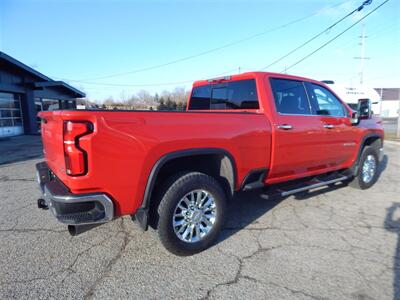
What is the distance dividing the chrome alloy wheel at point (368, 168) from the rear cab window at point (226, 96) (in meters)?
3.15

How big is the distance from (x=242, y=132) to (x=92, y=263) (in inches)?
86.2

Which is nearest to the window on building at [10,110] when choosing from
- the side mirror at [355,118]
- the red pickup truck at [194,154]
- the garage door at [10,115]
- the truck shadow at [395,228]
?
the garage door at [10,115]

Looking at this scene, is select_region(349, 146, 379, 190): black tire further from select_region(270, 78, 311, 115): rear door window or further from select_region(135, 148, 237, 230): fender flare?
select_region(135, 148, 237, 230): fender flare

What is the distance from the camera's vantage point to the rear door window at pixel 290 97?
378 centimetres

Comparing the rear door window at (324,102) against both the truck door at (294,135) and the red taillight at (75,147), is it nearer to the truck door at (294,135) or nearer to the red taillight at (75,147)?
the truck door at (294,135)

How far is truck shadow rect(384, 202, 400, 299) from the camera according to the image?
246cm

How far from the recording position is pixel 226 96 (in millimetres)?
4234

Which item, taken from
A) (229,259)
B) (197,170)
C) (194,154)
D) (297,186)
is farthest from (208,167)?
(297,186)

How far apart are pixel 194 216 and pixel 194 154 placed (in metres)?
0.71

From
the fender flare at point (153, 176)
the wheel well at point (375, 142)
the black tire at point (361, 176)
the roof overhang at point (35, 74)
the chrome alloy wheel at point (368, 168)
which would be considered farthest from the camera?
the roof overhang at point (35, 74)

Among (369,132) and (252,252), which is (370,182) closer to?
(369,132)

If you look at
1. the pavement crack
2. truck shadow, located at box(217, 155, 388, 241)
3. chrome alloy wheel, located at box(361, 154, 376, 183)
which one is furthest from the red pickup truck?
chrome alloy wheel, located at box(361, 154, 376, 183)

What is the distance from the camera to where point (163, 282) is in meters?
2.54

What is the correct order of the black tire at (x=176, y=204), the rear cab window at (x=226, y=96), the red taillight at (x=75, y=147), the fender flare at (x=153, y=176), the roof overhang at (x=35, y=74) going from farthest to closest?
the roof overhang at (x=35, y=74), the rear cab window at (x=226, y=96), the black tire at (x=176, y=204), the fender flare at (x=153, y=176), the red taillight at (x=75, y=147)
